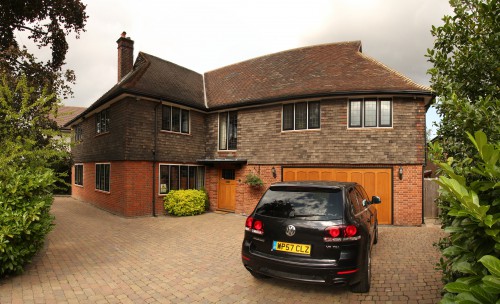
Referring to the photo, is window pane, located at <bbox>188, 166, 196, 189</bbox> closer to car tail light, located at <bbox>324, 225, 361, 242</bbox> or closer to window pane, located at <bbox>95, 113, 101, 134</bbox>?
window pane, located at <bbox>95, 113, 101, 134</bbox>

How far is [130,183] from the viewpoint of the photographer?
1173 centimetres

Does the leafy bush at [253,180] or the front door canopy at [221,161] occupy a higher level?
the front door canopy at [221,161]

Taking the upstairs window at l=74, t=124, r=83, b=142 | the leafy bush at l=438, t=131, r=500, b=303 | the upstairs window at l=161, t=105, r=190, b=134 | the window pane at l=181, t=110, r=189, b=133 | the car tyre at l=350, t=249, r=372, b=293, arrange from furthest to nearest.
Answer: the upstairs window at l=74, t=124, r=83, b=142 → the window pane at l=181, t=110, r=189, b=133 → the upstairs window at l=161, t=105, r=190, b=134 → the car tyre at l=350, t=249, r=372, b=293 → the leafy bush at l=438, t=131, r=500, b=303

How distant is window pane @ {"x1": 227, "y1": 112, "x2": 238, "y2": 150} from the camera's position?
13.6 meters

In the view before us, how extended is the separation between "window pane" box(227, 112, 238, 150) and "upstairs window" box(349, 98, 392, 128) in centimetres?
547

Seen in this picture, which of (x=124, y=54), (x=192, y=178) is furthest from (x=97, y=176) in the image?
(x=124, y=54)

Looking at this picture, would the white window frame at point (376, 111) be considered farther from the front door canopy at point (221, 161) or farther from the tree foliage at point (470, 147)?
the tree foliage at point (470, 147)

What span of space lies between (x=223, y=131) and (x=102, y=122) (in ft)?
21.9

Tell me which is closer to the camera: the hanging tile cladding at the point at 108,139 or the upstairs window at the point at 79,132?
the hanging tile cladding at the point at 108,139

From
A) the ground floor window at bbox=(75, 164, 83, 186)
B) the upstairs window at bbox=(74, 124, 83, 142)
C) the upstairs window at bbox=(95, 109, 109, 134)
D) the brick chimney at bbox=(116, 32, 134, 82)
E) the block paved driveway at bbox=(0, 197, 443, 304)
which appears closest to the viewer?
the block paved driveway at bbox=(0, 197, 443, 304)

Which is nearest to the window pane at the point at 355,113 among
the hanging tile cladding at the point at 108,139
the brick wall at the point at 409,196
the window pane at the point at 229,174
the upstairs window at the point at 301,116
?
the upstairs window at the point at 301,116

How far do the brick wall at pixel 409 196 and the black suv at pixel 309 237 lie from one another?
6.67 m

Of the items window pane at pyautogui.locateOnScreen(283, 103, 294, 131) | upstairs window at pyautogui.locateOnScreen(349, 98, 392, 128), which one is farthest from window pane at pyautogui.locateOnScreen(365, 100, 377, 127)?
window pane at pyautogui.locateOnScreen(283, 103, 294, 131)

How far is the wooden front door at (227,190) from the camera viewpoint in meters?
13.3
